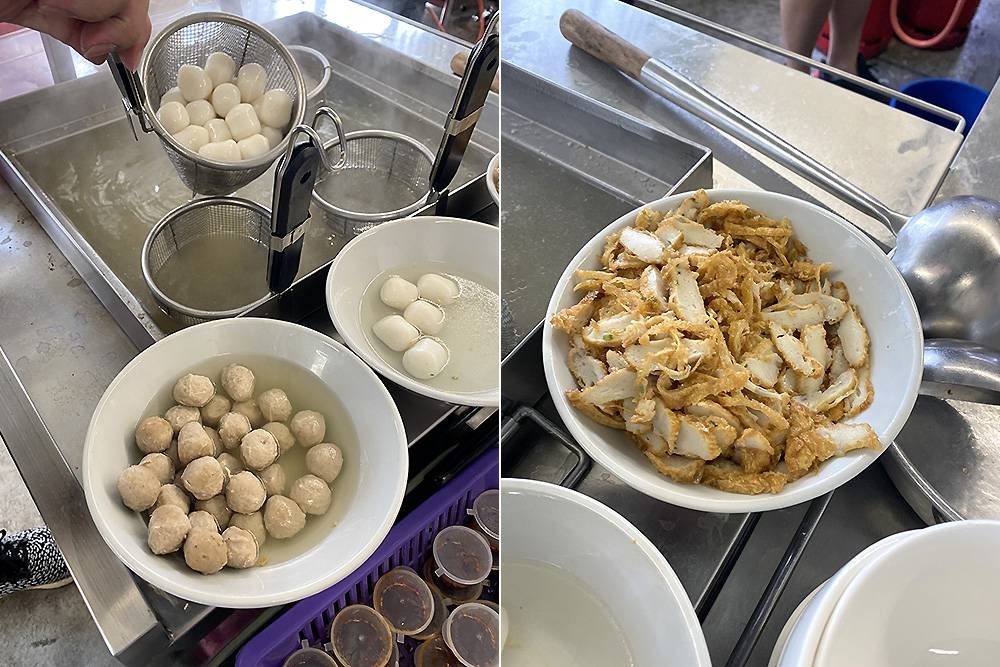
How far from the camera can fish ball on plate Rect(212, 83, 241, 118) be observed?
35.3 inches

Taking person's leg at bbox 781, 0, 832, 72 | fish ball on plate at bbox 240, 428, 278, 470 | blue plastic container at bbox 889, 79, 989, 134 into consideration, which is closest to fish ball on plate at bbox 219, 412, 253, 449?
fish ball on plate at bbox 240, 428, 278, 470

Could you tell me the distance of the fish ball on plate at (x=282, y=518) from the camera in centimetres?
60

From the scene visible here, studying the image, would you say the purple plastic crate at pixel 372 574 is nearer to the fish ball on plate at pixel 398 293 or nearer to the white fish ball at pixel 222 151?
the fish ball on plate at pixel 398 293

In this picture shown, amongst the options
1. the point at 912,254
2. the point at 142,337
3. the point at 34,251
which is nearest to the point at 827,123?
the point at 912,254

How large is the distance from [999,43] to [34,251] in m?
1.39

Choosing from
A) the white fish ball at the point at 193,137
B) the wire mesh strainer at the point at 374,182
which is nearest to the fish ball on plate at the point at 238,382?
the wire mesh strainer at the point at 374,182

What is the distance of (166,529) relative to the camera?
1.84 feet

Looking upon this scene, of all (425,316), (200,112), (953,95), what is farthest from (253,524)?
(953,95)

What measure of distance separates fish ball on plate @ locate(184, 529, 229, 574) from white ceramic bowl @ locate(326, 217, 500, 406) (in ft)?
0.71

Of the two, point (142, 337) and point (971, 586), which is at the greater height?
point (971, 586)

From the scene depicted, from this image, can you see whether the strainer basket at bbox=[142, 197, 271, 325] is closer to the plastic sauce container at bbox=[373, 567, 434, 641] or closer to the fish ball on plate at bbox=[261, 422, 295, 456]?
the fish ball on plate at bbox=[261, 422, 295, 456]

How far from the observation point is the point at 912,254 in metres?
0.60

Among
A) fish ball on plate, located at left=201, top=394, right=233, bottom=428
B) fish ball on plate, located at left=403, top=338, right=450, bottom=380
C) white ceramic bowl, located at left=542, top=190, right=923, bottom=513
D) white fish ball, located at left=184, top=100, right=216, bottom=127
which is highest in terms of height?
white ceramic bowl, located at left=542, top=190, right=923, bottom=513

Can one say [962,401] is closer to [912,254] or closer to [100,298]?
[912,254]
